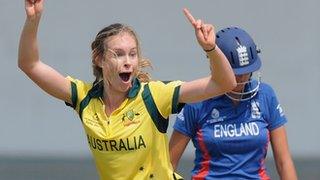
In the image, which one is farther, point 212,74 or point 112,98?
point 112,98

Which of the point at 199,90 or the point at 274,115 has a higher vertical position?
the point at 199,90

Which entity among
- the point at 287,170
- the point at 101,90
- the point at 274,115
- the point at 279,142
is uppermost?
the point at 101,90

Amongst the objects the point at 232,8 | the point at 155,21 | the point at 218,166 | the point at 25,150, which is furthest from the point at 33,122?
the point at 218,166

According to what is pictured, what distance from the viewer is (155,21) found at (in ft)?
23.9

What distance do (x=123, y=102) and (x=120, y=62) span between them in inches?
6.1

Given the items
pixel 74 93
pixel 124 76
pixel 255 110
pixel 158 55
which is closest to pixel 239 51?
pixel 255 110

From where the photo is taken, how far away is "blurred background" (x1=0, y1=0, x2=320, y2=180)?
23.9 feet

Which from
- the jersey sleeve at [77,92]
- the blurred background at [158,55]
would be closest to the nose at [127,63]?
the jersey sleeve at [77,92]

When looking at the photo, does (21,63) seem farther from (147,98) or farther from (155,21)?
(155,21)

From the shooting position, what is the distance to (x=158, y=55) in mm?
7273

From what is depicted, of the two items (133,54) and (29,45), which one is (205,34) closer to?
(133,54)

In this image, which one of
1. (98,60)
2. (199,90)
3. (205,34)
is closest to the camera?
(205,34)

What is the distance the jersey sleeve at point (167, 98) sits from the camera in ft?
11.5

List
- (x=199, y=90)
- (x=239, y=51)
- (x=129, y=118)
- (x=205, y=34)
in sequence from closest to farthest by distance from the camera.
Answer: (x=205, y=34)
(x=199, y=90)
(x=129, y=118)
(x=239, y=51)
